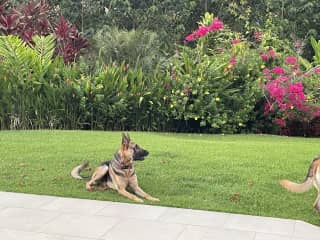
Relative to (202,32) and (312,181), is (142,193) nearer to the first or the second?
(312,181)

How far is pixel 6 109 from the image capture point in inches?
483

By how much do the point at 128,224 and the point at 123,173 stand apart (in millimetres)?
1202

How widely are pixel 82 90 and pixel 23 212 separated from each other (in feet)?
23.7

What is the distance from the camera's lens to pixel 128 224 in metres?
4.94

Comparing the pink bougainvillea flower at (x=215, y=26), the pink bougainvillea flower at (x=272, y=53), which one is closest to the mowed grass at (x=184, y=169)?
the pink bougainvillea flower at (x=272, y=53)

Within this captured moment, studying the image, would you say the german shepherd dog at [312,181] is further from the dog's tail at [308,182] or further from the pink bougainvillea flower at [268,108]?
the pink bougainvillea flower at [268,108]

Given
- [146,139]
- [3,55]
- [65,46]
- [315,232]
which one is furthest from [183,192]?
[65,46]

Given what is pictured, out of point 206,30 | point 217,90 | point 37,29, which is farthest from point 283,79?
point 37,29

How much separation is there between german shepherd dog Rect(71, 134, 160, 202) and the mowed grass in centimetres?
13

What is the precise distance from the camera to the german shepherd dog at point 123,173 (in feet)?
19.4

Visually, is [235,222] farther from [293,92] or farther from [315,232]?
[293,92]

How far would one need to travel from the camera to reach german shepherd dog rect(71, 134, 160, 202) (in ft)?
19.4

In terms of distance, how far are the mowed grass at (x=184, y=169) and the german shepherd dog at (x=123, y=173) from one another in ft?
0.42

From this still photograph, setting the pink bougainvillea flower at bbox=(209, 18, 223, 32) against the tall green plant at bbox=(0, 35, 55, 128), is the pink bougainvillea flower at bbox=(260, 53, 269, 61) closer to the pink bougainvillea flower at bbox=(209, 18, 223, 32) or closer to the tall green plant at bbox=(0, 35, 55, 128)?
the pink bougainvillea flower at bbox=(209, 18, 223, 32)
